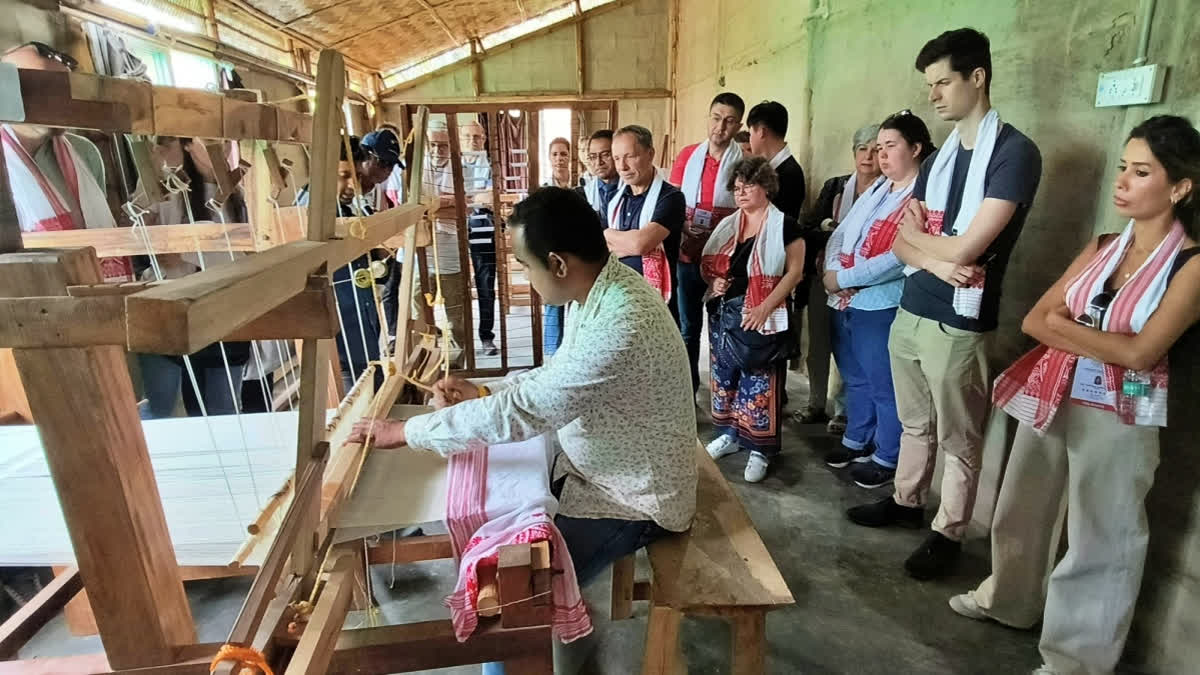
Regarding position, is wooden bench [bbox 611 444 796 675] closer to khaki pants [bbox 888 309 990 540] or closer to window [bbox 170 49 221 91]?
khaki pants [bbox 888 309 990 540]

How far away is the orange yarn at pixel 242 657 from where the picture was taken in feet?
2.37

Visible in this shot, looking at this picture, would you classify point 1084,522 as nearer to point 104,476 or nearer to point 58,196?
point 104,476

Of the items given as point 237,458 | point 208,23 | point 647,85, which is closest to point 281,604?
point 237,458

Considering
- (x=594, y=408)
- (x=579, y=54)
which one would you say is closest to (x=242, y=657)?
(x=594, y=408)

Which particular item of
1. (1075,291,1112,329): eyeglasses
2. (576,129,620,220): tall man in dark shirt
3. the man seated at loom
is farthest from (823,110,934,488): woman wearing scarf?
the man seated at loom

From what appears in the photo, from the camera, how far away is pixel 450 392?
5.08ft

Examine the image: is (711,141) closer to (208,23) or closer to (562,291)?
(562,291)

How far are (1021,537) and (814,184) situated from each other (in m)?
2.52

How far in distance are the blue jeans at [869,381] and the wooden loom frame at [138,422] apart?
181 cm

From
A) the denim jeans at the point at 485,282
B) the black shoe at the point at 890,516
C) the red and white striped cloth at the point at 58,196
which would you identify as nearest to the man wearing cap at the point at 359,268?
the red and white striped cloth at the point at 58,196

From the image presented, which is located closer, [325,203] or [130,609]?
[130,609]

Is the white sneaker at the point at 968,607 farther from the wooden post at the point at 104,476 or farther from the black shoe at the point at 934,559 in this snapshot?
the wooden post at the point at 104,476

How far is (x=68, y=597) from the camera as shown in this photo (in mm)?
1272

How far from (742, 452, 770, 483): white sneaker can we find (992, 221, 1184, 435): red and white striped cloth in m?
1.10
